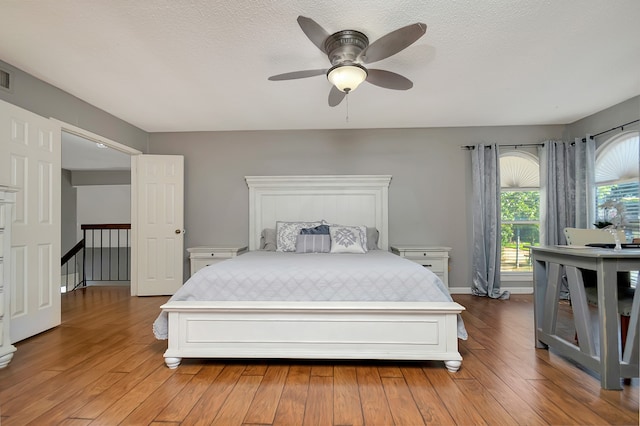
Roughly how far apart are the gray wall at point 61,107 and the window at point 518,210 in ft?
17.3

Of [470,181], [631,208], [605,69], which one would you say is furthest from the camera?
[470,181]

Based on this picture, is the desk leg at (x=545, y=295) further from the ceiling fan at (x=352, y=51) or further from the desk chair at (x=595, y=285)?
the ceiling fan at (x=352, y=51)

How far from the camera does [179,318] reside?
2184 millimetres

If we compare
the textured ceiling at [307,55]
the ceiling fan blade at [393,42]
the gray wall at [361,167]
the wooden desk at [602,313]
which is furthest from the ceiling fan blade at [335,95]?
the wooden desk at [602,313]

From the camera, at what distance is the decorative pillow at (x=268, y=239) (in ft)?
13.3

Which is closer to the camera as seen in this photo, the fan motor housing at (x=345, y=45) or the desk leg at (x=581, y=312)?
the desk leg at (x=581, y=312)

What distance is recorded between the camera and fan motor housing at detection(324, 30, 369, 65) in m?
2.12

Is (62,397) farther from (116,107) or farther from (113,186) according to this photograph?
(113,186)

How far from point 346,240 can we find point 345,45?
2061 millimetres

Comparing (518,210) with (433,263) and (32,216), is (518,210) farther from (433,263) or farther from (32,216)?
(32,216)

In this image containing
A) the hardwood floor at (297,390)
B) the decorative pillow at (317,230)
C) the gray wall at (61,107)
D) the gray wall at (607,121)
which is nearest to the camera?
the hardwood floor at (297,390)

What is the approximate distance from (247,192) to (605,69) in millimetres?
4172

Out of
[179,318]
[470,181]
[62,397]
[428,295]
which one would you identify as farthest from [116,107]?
[470,181]

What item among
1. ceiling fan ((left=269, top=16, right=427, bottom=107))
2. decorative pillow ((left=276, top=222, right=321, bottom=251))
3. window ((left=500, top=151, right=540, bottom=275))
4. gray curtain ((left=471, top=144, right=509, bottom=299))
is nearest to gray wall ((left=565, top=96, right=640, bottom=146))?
window ((left=500, top=151, right=540, bottom=275))
